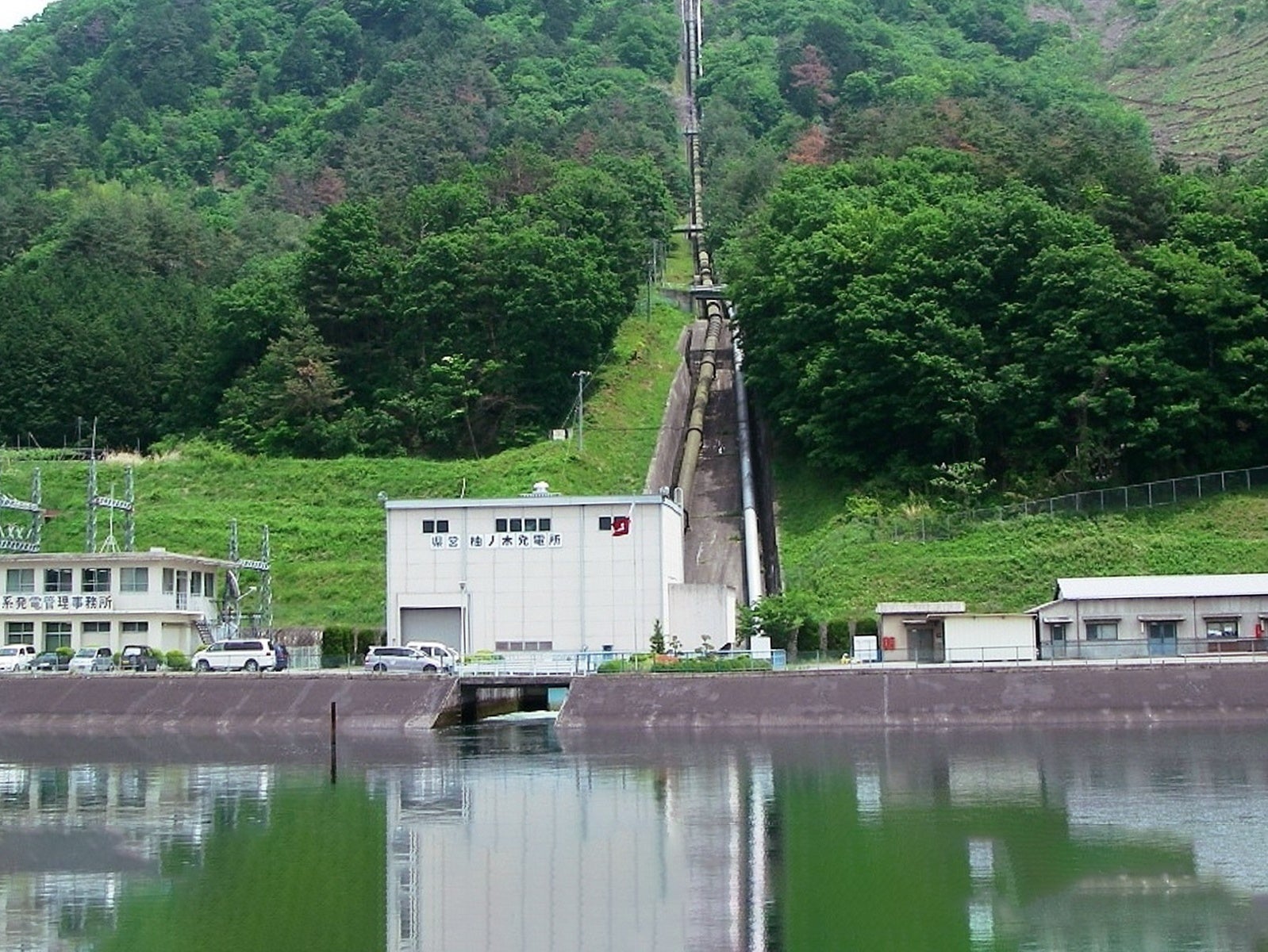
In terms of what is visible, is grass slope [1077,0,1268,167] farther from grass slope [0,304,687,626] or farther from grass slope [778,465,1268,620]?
grass slope [778,465,1268,620]

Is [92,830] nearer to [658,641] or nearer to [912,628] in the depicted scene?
[658,641]

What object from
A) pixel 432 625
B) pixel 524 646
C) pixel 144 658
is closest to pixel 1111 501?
pixel 524 646

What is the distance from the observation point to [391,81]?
577 ft

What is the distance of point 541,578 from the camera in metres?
61.0

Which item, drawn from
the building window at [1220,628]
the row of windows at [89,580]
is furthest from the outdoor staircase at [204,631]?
the building window at [1220,628]

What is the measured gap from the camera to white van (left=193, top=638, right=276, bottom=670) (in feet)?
194

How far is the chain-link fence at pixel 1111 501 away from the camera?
69500 mm

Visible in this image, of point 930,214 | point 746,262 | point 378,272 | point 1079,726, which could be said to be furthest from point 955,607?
point 378,272

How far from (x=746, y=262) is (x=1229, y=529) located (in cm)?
3059

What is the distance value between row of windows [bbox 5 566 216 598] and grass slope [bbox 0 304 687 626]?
15.6 feet

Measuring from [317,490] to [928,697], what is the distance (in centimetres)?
3667

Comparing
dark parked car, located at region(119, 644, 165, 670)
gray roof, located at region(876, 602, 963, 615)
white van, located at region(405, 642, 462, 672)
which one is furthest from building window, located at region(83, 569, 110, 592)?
gray roof, located at region(876, 602, 963, 615)

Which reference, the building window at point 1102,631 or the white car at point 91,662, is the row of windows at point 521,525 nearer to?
the white car at point 91,662

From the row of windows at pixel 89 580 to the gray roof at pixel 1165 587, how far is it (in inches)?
1240
